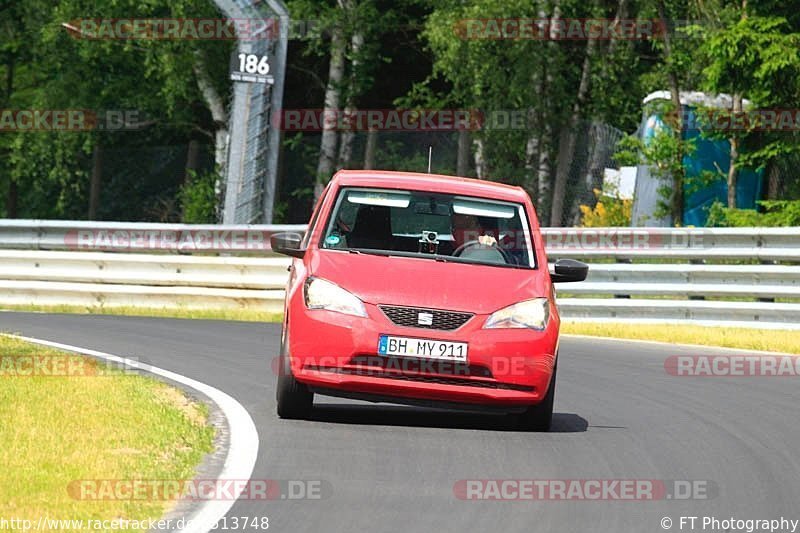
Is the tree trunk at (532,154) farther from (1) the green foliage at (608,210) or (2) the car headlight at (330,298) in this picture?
(2) the car headlight at (330,298)

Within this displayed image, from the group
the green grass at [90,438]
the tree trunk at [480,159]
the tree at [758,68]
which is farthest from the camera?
the tree trunk at [480,159]

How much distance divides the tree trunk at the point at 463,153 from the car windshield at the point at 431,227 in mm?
20510

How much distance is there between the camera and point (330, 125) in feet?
123

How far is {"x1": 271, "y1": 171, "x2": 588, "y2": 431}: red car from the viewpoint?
35.1 feet

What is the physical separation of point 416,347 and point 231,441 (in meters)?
1.33

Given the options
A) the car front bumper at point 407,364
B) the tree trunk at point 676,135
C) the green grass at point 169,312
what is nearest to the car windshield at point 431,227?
the car front bumper at point 407,364

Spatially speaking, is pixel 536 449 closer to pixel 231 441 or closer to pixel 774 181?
pixel 231 441

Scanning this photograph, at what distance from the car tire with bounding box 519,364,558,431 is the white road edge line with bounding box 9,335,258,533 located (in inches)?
69.3

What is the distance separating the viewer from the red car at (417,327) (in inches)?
422

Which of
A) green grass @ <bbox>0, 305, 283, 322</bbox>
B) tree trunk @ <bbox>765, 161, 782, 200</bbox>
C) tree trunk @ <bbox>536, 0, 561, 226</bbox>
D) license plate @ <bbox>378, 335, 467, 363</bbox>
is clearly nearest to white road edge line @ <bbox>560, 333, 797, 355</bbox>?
green grass @ <bbox>0, 305, 283, 322</bbox>

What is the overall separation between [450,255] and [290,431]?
6.29 feet

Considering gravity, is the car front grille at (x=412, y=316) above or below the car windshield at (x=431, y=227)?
below

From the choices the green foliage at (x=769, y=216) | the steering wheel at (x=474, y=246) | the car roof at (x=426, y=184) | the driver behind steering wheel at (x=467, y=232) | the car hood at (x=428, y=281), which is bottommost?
the green foliage at (x=769, y=216)

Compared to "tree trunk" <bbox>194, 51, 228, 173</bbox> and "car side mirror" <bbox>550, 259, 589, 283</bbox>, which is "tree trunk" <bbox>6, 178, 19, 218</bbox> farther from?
"car side mirror" <bbox>550, 259, 589, 283</bbox>
